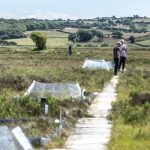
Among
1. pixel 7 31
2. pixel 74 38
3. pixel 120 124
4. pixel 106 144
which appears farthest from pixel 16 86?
pixel 7 31

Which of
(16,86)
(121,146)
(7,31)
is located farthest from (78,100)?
(7,31)

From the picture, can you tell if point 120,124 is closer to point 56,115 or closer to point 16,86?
point 56,115

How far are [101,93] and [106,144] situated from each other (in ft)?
35.0

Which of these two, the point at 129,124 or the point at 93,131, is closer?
the point at 93,131

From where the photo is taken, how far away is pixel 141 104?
23.7 m

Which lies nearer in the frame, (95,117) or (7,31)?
(95,117)

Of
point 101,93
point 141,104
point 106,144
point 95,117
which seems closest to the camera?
point 106,144

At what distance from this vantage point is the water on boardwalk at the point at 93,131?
1756cm

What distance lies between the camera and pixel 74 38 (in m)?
101

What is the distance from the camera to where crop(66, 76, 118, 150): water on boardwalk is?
1756 centimetres

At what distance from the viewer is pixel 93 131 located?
19438 millimetres

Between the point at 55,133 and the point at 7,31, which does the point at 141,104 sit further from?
the point at 7,31

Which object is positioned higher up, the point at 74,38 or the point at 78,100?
the point at 78,100

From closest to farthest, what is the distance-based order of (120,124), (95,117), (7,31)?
(120,124), (95,117), (7,31)
